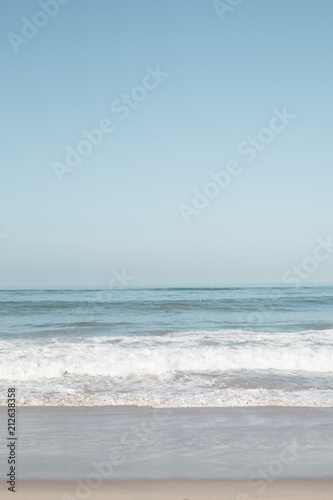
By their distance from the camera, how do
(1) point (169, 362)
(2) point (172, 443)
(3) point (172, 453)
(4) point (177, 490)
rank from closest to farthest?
(4) point (177, 490) → (3) point (172, 453) → (2) point (172, 443) → (1) point (169, 362)

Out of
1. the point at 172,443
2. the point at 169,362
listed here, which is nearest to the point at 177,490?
the point at 172,443

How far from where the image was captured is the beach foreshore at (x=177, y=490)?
15.9 feet

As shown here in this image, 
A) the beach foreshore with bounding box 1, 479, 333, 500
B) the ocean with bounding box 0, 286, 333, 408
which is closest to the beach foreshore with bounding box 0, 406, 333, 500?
the beach foreshore with bounding box 1, 479, 333, 500

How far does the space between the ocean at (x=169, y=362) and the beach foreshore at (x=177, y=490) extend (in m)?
3.38

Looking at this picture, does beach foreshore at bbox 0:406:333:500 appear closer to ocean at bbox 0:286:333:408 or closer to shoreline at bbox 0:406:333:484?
shoreline at bbox 0:406:333:484

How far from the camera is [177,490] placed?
4957 mm

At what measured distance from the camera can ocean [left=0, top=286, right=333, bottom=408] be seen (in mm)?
9102

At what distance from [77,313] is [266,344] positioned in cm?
1481

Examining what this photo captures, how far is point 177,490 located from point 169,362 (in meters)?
7.52

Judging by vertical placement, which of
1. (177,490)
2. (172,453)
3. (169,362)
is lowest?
(177,490)

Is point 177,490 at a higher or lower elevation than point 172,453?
lower

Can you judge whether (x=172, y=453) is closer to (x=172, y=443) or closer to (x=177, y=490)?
(x=172, y=443)

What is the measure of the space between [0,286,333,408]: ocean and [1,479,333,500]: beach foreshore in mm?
3380

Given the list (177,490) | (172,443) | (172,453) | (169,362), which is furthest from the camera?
(169,362)
